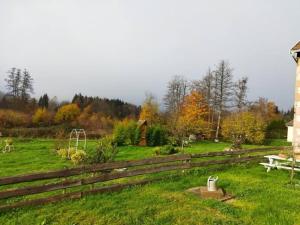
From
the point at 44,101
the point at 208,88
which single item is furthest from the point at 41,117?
the point at 208,88

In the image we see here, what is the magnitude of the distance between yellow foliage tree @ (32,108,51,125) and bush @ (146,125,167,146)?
37.4 m

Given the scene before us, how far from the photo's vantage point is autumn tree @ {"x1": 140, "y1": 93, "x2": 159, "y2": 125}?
50.8 metres

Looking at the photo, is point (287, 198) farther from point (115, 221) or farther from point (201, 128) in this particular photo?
point (201, 128)

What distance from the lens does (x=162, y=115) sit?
180 feet

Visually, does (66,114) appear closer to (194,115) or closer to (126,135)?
(194,115)

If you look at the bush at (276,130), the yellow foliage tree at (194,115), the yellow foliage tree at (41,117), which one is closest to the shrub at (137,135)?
the yellow foliage tree at (194,115)

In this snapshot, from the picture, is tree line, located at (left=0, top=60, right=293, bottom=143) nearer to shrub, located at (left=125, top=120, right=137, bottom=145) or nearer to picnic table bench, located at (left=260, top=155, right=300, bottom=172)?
shrub, located at (left=125, top=120, right=137, bottom=145)

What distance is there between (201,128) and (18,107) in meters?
47.0

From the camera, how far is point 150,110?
5359cm

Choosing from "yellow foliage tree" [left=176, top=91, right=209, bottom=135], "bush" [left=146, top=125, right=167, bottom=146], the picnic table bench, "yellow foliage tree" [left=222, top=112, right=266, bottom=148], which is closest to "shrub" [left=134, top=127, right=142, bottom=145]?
"bush" [left=146, top=125, right=167, bottom=146]

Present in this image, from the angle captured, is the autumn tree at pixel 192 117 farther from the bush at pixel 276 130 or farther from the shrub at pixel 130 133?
the bush at pixel 276 130

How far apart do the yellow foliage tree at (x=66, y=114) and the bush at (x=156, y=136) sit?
132ft

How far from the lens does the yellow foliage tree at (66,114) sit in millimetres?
68312

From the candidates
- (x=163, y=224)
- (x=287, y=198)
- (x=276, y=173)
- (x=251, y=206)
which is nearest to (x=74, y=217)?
(x=163, y=224)
